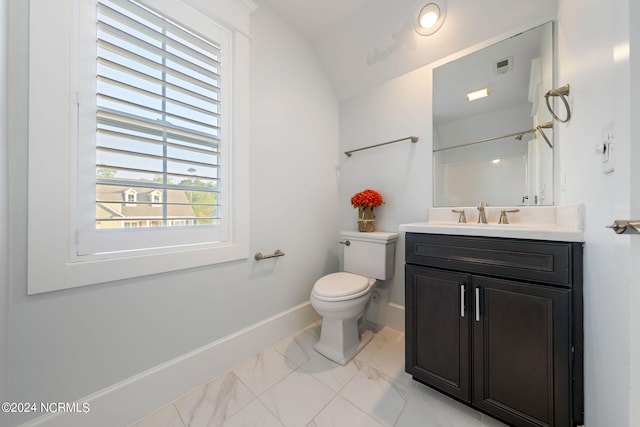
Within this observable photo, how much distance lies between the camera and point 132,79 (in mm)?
1128

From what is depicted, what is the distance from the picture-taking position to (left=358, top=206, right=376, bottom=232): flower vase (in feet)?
6.45

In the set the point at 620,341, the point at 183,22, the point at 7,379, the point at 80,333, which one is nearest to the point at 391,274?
the point at 620,341

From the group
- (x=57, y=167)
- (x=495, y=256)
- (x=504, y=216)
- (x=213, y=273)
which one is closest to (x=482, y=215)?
(x=504, y=216)

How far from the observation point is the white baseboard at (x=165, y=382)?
100 centimetres

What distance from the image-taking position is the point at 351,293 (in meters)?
1.50

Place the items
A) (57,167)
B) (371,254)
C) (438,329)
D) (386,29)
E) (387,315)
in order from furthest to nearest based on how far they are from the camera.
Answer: (387,315) → (371,254) → (386,29) → (438,329) → (57,167)

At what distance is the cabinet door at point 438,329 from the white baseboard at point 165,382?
0.97 metres

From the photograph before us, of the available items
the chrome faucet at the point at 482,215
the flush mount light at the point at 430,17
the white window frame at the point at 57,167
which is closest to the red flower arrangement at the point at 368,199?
the chrome faucet at the point at 482,215

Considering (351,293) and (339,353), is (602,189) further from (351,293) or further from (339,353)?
(339,353)

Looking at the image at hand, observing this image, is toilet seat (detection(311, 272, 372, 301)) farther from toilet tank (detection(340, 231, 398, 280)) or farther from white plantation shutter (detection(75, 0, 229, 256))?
white plantation shutter (detection(75, 0, 229, 256))

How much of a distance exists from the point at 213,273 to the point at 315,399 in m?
0.90

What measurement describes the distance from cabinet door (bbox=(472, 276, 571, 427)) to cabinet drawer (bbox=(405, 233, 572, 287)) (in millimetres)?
47

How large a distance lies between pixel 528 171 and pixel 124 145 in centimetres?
223

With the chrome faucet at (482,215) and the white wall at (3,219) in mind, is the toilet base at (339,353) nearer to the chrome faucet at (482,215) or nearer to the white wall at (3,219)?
the chrome faucet at (482,215)
